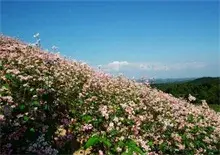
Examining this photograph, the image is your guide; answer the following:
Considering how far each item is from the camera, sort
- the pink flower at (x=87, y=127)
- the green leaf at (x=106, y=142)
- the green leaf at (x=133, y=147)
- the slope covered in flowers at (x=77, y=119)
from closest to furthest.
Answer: the green leaf at (x=133, y=147) < the green leaf at (x=106, y=142) < the slope covered in flowers at (x=77, y=119) < the pink flower at (x=87, y=127)

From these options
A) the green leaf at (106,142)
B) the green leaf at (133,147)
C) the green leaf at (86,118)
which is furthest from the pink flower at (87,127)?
the green leaf at (133,147)

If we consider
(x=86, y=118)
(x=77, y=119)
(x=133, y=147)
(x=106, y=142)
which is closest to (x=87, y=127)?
(x=86, y=118)

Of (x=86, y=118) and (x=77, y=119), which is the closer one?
(x=86, y=118)

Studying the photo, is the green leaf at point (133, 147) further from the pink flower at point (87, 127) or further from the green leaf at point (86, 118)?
the green leaf at point (86, 118)

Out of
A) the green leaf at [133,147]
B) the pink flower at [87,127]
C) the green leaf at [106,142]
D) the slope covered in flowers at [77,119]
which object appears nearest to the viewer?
the green leaf at [133,147]

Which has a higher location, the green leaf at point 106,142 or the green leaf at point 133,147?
the green leaf at point 106,142

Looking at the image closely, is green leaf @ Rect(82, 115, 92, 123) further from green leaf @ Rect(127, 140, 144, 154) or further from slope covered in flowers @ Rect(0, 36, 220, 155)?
green leaf @ Rect(127, 140, 144, 154)

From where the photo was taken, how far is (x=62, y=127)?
8.13m

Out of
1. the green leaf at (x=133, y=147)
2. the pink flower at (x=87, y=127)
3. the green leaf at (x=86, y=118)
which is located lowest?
the green leaf at (x=133, y=147)

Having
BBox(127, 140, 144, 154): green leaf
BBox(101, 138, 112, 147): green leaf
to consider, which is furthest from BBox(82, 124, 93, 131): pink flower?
BBox(127, 140, 144, 154): green leaf

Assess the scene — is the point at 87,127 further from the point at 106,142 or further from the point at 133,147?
the point at 133,147

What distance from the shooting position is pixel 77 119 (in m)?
8.48

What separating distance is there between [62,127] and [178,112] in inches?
161

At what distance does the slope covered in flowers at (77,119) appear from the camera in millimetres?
6996
